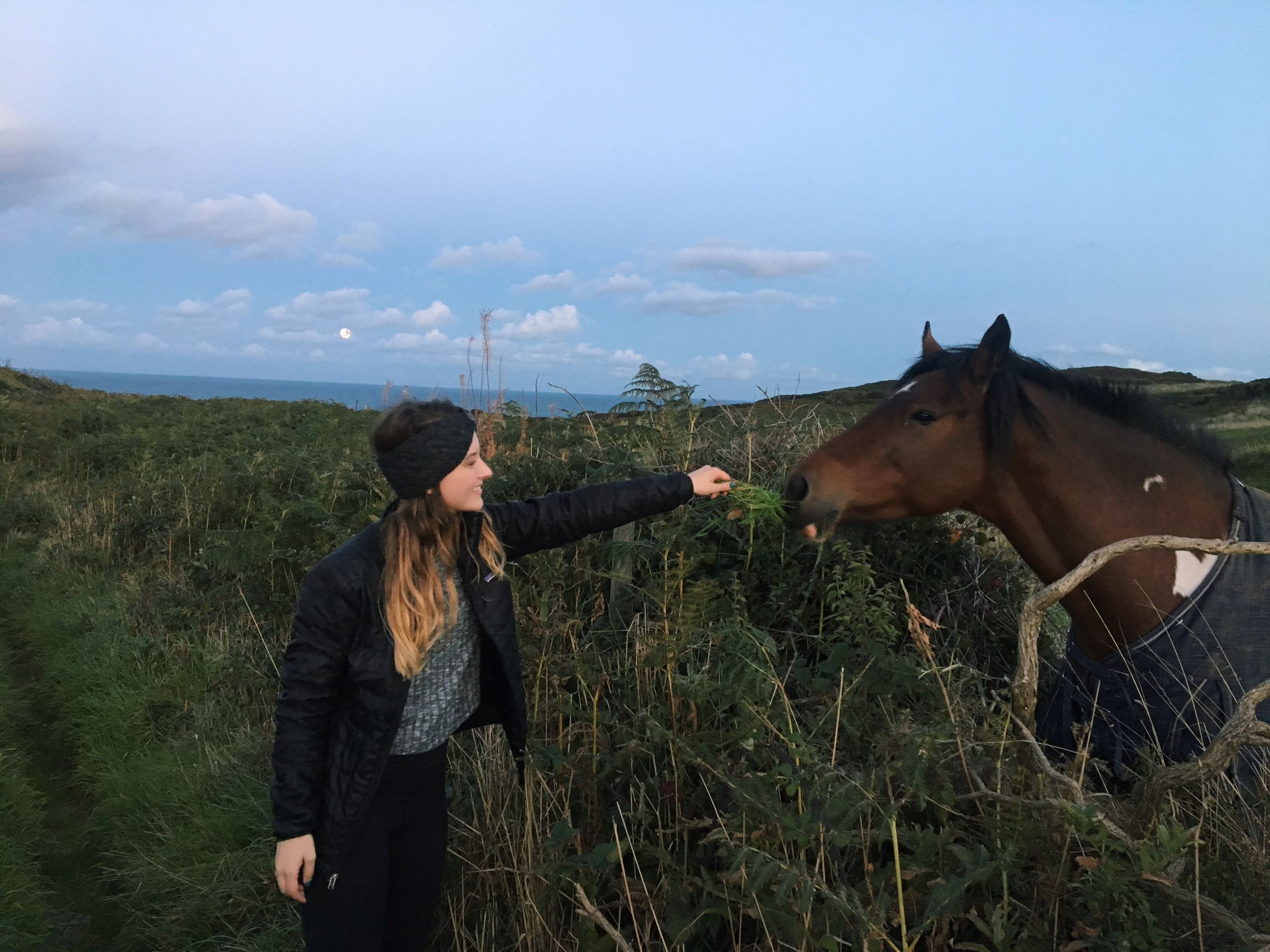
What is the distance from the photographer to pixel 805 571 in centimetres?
385

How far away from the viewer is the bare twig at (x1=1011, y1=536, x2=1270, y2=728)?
177 centimetres

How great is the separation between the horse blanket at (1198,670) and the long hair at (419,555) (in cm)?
213

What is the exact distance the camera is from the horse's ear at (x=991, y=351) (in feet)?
9.43

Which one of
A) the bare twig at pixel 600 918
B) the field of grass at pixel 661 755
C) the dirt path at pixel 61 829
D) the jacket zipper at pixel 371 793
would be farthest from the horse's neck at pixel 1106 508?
the dirt path at pixel 61 829

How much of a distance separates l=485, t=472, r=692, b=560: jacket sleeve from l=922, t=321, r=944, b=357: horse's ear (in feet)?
4.15

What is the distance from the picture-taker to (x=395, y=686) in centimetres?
235

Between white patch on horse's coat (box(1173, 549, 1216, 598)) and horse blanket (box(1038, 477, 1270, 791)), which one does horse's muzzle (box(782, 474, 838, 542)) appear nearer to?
horse blanket (box(1038, 477, 1270, 791))

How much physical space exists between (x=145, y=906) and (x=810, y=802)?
307 centimetres

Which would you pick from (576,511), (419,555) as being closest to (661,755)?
(576,511)

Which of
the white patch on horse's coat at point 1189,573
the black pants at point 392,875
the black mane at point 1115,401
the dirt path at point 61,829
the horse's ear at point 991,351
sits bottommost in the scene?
the dirt path at point 61,829

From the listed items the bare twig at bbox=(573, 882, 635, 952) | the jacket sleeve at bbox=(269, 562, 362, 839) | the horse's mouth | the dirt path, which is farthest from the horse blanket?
the dirt path

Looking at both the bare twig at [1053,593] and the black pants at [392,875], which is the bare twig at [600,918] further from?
the bare twig at [1053,593]

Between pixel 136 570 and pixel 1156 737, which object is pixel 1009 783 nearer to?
pixel 1156 737

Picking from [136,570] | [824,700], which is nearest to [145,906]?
[824,700]
